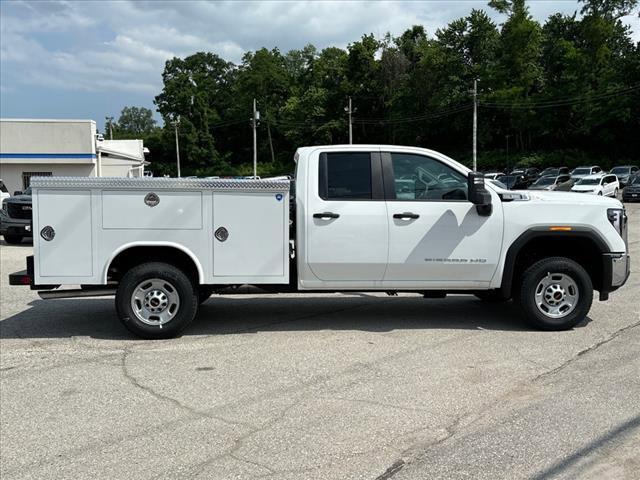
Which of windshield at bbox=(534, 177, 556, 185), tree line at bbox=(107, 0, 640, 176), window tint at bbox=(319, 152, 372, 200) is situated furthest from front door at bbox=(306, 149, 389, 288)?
tree line at bbox=(107, 0, 640, 176)

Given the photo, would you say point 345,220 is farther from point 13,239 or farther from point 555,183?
point 555,183

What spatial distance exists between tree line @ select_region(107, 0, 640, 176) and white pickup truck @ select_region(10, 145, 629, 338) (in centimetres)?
6213

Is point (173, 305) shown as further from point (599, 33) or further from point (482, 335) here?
point (599, 33)

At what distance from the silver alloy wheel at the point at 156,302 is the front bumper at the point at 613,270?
4836 millimetres

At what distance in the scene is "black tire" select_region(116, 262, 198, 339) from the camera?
6.82 m

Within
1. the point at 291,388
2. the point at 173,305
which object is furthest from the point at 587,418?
the point at 173,305

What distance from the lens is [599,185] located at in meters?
34.6

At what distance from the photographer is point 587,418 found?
4.57 metres

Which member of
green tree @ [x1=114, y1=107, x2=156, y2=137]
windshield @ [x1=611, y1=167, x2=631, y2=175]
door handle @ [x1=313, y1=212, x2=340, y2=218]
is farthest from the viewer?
green tree @ [x1=114, y1=107, x2=156, y2=137]

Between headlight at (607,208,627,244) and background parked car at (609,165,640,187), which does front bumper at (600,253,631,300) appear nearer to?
headlight at (607,208,627,244)

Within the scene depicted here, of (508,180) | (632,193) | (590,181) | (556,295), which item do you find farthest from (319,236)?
(508,180)

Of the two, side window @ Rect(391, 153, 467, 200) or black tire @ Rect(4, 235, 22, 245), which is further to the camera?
black tire @ Rect(4, 235, 22, 245)

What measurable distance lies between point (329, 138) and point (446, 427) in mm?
85935

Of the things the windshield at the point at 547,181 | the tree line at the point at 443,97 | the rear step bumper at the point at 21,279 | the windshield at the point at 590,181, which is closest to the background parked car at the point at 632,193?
the windshield at the point at 590,181
